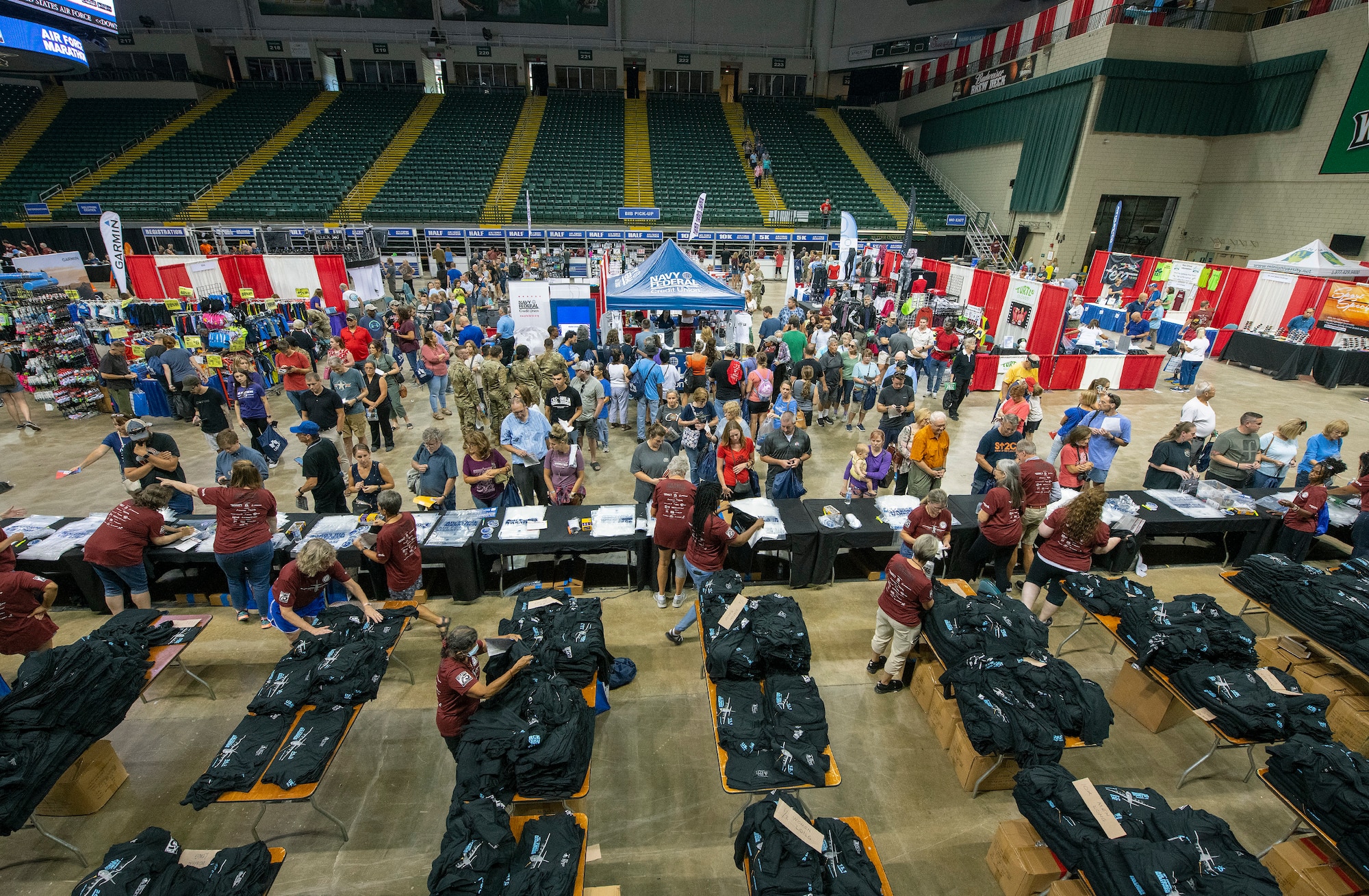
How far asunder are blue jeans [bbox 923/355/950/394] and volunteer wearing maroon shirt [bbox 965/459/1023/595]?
20.6ft

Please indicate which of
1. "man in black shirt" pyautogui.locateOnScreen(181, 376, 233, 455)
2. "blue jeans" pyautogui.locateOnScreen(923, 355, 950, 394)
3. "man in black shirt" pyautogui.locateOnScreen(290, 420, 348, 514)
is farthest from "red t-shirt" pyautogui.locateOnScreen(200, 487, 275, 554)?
"blue jeans" pyautogui.locateOnScreen(923, 355, 950, 394)

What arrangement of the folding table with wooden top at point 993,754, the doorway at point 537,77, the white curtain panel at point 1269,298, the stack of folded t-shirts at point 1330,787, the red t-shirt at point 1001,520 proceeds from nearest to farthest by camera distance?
the stack of folded t-shirts at point 1330,787
the folding table with wooden top at point 993,754
the red t-shirt at point 1001,520
the white curtain panel at point 1269,298
the doorway at point 537,77

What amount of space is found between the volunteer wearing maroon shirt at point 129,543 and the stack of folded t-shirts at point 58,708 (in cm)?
101

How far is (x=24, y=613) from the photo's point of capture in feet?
13.7

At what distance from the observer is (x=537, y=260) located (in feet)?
66.4

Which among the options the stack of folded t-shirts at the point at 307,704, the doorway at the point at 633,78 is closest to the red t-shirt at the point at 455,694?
the stack of folded t-shirts at the point at 307,704

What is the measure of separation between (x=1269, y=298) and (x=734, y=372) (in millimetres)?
15214

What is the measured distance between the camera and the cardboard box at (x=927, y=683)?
4.39 meters

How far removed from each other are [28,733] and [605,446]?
640 centimetres

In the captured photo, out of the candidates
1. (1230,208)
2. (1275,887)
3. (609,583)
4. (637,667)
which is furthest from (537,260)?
(1230,208)

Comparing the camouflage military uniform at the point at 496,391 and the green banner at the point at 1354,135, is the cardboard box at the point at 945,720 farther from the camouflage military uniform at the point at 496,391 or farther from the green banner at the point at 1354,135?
the green banner at the point at 1354,135

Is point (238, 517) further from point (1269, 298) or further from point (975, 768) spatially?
point (1269, 298)

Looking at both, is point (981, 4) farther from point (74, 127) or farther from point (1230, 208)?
point (74, 127)

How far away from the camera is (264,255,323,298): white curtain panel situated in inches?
623
